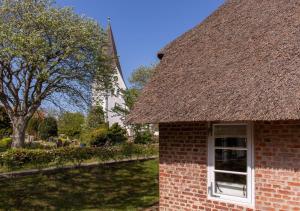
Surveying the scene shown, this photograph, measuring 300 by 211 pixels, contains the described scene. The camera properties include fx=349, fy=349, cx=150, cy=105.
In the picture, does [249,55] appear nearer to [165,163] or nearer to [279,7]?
[279,7]

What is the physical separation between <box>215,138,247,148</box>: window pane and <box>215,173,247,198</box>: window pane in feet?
2.02

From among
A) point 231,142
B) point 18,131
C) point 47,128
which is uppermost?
point 47,128

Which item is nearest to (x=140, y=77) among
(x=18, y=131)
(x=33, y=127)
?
(x=33, y=127)

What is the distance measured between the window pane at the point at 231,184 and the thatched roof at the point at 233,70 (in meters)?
1.53

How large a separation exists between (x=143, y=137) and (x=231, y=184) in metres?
19.9

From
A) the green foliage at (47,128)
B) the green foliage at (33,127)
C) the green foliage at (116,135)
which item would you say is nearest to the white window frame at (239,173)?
the green foliage at (116,135)

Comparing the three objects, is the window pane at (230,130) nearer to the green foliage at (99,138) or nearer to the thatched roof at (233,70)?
the thatched roof at (233,70)

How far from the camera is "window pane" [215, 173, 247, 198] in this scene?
7.01m

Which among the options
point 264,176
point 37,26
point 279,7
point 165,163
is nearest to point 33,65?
point 37,26

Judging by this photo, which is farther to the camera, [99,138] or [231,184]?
[99,138]

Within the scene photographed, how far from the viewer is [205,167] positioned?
754cm

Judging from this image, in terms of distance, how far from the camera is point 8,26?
1730 cm

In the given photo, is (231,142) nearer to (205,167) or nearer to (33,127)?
(205,167)

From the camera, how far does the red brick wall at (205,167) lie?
6.27 m
